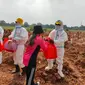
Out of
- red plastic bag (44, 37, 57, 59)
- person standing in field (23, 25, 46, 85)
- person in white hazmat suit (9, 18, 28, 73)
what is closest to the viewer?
person standing in field (23, 25, 46, 85)

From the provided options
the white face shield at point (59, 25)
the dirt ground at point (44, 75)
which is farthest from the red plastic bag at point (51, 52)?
the dirt ground at point (44, 75)

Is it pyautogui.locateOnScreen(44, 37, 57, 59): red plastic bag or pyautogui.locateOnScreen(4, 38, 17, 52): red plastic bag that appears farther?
pyautogui.locateOnScreen(4, 38, 17, 52): red plastic bag

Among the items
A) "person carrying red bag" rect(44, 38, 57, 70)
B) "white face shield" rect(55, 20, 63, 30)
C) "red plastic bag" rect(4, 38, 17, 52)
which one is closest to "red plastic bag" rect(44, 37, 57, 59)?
"person carrying red bag" rect(44, 38, 57, 70)

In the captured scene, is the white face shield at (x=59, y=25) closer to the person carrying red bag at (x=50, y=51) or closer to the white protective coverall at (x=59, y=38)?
the white protective coverall at (x=59, y=38)

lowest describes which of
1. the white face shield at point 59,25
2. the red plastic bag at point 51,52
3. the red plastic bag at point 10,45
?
the red plastic bag at point 51,52

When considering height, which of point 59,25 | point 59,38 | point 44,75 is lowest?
point 44,75

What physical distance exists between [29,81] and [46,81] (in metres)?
1.60

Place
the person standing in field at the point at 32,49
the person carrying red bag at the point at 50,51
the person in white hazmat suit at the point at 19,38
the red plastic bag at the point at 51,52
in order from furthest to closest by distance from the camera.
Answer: the person in white hazmat suit at the point at 19,38
the red plastic bag at the point at 51,52
the person carrying red bag at the point at 50,51
the person standing in field at the point at 32,49

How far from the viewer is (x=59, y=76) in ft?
31.6

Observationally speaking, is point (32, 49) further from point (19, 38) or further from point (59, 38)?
point (59, 38)

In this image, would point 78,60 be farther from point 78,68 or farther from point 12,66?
point 12,66

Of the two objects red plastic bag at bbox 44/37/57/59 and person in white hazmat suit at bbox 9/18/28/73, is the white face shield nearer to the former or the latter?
red plastic bag at bbox 44/37/57/59

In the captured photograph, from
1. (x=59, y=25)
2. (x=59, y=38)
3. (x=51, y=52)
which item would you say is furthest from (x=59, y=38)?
(x=51, y=52)

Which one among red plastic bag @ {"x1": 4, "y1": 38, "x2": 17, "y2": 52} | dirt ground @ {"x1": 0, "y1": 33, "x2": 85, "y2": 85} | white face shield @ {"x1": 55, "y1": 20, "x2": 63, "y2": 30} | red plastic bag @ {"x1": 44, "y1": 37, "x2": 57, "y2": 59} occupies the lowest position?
dirt ground @ {"x1": 0, "y1": 33, "x2": 85, "y2": 85}
